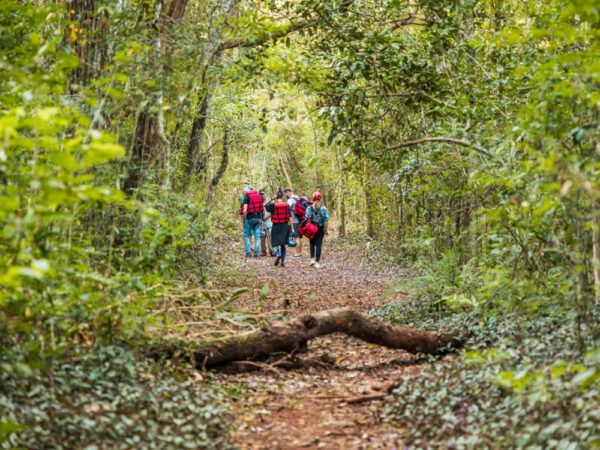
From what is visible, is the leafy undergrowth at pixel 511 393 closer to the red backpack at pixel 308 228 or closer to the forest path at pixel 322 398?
the forest path at pixel 322 398

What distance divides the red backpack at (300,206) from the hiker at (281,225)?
37.8 inches

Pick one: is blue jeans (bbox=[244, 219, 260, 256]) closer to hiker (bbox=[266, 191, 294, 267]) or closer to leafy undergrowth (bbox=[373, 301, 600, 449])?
hiker (bbox=[266, 191, 294, 267])

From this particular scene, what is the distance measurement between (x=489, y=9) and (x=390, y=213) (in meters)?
10.6

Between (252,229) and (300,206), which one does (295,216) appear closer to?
(300,206)

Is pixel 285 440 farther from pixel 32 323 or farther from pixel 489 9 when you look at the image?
pixel 489 9

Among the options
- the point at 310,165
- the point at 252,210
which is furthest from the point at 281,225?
the point at 310,165

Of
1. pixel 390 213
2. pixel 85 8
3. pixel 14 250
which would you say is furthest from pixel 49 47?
pixel 390 213

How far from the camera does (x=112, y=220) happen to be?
278 inches

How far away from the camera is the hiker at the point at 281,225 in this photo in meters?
18.4

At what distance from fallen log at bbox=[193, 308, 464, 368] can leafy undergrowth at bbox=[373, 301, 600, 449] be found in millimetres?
577

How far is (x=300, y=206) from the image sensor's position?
20406 millimetres

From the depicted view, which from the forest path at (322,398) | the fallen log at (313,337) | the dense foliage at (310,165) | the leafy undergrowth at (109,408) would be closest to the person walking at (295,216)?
the dense foliage at (310,165)

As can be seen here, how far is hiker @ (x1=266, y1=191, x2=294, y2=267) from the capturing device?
725 inches

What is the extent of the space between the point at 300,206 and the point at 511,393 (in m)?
15.4
